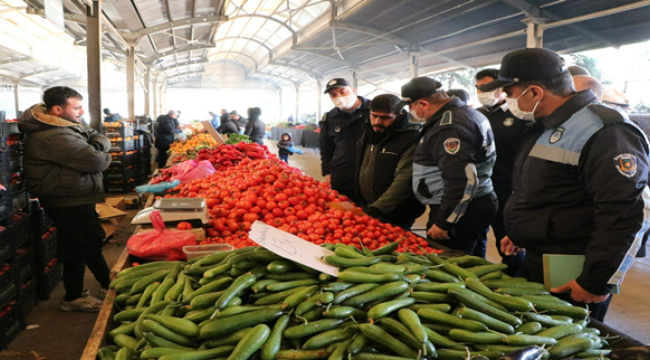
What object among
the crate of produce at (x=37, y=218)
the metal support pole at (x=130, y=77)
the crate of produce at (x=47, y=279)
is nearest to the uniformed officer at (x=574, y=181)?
the crate of produce at (x=37, y=218)

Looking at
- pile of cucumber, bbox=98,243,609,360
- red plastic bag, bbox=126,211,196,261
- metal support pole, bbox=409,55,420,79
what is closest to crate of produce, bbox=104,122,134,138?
red plastic bag, bbox=126,211,196,261

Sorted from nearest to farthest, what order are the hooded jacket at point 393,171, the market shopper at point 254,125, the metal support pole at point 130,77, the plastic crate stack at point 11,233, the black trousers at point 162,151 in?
the hooded jacket at point 393,171 < the plastic crate stack at point 11,233 < the market shopper at point 254,125 < the black trousers at point 162,151 < the metal support pole at point 130,77

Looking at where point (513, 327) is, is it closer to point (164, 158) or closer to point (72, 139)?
point (72, 139)

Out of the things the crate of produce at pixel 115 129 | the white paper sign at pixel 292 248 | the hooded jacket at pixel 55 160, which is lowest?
the white paper sign at pixel 292 248

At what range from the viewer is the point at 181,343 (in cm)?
147

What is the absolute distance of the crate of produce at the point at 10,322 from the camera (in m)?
3.27

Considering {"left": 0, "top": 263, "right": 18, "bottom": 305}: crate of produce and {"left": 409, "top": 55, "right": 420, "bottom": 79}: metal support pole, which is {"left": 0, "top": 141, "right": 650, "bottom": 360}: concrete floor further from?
{"left": 409, "top": 55, "right": 420, "bottom": 79}: metal support pole

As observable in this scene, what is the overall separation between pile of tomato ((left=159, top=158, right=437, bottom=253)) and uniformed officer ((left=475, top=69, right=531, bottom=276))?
4.28 ft

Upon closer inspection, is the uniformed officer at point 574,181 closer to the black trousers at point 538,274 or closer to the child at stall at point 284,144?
the black trousers at point 538,274

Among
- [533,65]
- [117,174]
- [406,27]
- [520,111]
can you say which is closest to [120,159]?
[117,174]

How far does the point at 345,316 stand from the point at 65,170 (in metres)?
2.94

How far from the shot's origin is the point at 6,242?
338 cm

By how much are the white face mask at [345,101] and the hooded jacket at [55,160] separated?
6.80ft

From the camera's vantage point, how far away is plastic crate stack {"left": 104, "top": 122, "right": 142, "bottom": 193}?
29.6ft
